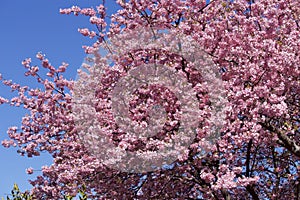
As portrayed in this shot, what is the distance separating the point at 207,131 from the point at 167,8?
3.86m

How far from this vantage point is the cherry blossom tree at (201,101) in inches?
356

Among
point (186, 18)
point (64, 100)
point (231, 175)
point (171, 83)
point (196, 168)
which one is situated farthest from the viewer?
point (64, 100)

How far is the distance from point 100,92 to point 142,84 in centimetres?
125

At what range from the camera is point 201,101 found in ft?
29.9

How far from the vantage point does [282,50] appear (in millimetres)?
9680

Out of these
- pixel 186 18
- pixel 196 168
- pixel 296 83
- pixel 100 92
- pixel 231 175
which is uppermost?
pixel 186 18

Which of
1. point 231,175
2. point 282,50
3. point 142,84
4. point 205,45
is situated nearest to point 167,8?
point 205,45

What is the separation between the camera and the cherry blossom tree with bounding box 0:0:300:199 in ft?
29.7

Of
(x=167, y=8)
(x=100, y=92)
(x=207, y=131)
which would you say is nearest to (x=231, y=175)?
(x=207, y=131)

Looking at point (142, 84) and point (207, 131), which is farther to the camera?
point (142, 84)

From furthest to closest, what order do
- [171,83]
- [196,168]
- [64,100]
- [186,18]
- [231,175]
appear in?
[64,100], [186,18], [196,168], [171,83], [231,175]

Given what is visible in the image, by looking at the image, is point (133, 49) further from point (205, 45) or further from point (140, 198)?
point (140, 198)

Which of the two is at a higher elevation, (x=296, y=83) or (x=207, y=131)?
(x=296, y=83)

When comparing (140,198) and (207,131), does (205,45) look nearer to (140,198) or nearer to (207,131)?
(207,131)
